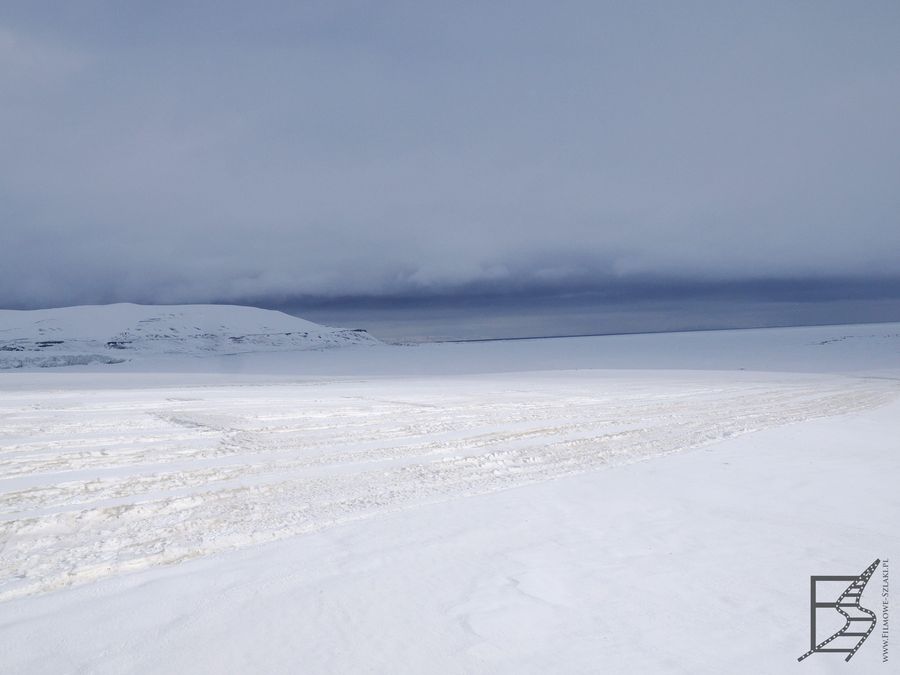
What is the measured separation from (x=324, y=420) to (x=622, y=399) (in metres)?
8.16

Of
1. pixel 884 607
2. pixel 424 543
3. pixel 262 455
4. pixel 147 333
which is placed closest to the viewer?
pixel 884 607

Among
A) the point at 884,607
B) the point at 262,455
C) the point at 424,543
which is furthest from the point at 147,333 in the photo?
the point at 884,607

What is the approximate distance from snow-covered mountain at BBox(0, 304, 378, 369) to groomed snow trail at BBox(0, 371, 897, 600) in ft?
105

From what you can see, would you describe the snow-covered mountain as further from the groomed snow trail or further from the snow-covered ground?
the snow-covered ground

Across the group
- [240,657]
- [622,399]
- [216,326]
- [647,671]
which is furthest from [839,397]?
[216,326]

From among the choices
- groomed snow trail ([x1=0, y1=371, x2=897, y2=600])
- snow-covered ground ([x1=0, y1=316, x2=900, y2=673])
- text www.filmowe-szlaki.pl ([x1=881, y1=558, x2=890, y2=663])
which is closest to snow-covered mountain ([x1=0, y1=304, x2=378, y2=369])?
groomed snow trail ([x1=0, y1=371, x2=897, y2=600])

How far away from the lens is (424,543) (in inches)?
187

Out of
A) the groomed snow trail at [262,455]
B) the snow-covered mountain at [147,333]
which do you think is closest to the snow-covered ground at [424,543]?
the groomed snow trail at [262,455]

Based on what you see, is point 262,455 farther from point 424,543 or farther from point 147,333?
point 147,333

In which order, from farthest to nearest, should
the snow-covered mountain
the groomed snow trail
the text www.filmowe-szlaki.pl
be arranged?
the snow-covered mountain, the groomed snow trail, the text www.filmowe-szlaki.pl

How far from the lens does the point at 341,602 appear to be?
3.73 metres

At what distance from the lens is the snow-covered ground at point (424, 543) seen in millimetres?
3213

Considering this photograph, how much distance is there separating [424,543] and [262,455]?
3.71 metres

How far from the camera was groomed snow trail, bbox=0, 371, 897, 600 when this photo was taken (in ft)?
15.7
